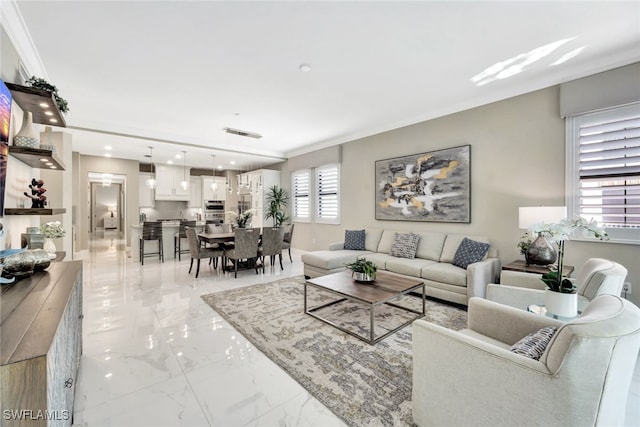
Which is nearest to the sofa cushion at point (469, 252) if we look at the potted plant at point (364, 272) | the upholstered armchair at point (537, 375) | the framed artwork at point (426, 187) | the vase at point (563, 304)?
the framed artwork at point (426, 187)

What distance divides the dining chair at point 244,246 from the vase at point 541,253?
13.4ft

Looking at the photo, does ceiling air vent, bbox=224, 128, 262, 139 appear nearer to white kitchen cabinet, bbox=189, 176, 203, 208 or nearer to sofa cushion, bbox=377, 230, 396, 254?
sofa cushion, bbox=377, 230, 396, 254

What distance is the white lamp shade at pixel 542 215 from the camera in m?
2.85

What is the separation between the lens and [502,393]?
1.22 m

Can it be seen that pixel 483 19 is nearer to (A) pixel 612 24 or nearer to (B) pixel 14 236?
(A) pixel 612 24

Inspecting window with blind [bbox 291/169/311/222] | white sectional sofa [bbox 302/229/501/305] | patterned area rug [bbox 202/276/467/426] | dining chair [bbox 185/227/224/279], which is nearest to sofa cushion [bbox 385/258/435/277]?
white sectional sofa [bbox 302/229/501/305]

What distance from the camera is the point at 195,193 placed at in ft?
31.1

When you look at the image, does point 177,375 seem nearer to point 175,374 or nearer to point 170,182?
point 175,374

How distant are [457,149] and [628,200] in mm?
1944

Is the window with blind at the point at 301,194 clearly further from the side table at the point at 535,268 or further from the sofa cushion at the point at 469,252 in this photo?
the side table at the point at 535,268

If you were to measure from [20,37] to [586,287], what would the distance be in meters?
5.07

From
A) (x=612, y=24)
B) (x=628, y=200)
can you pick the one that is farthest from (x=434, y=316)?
(x=612, y=24)

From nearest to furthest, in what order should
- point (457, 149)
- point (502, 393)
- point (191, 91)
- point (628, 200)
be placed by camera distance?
point (502, 393) < point (628, 200) < point (191, 91) < point (457, 149)

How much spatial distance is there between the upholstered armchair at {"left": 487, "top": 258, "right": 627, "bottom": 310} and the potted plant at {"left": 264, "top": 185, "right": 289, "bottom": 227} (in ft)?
20.1
